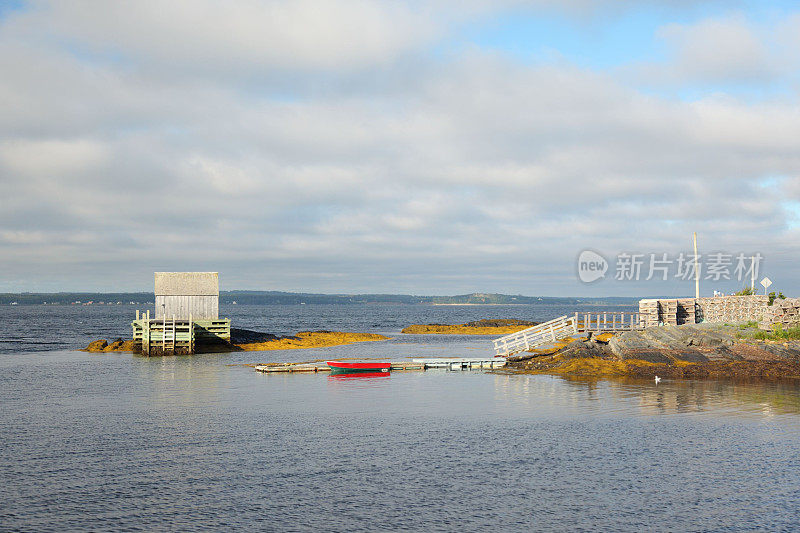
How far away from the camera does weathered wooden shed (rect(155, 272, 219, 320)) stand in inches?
2516

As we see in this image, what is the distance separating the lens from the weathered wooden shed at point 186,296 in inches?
2516

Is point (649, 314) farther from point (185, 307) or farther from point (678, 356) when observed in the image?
point (185, 307)

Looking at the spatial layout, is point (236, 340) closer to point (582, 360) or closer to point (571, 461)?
point (582, 360)

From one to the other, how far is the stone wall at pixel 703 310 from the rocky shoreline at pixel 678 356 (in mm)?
3983

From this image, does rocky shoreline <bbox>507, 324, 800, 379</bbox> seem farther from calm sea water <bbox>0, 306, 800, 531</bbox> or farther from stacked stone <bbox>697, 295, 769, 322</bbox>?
calm sea water <bbox>0, 306, 800, 531</bbox>

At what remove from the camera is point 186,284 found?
64.5 metres

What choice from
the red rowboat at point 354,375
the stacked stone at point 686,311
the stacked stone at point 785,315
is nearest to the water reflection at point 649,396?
the red rowboat at point 354,375

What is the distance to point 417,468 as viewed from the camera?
65.3ft

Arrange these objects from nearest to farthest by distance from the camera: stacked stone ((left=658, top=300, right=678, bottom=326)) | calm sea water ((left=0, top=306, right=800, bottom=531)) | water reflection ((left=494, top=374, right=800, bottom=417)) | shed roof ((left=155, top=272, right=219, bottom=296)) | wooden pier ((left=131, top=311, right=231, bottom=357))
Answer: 1. calm sea water ((left=0, top=306, right=800, bottom=531))
2. water reflection ((left=494, top=374, right=800, bottom=417))
3. stacked stone ((left=658, top=300, right=678, bottom=326))
4. wooden pier ((left=131, top=311, right=231, bottom=357))
5. shed roof ((left=155, top=272, right=219, bottom=296))

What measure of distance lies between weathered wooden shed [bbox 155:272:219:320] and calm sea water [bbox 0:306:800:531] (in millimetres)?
26753

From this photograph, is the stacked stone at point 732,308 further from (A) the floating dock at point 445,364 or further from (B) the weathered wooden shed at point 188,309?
(B) the weathered wooden shed at point 188,309

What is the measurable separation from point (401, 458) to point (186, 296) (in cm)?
4761

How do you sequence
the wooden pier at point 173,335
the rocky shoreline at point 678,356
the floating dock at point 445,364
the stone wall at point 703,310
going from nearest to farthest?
the rocky shoreline at point 678,356
the floating dock at point 445,364
the stone wall at point 703,310
the wooden pier at point 173,335

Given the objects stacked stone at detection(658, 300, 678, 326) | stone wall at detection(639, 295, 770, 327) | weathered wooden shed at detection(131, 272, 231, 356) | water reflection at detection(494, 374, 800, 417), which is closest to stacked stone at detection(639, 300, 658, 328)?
stone wall at detection(639, 295, 770, 327)
